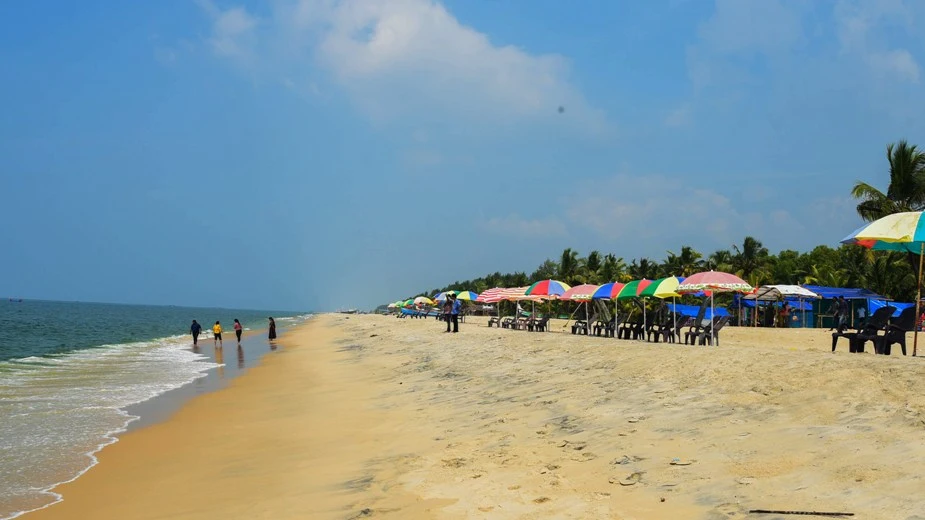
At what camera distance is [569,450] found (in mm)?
6805

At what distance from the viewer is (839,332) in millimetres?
13156

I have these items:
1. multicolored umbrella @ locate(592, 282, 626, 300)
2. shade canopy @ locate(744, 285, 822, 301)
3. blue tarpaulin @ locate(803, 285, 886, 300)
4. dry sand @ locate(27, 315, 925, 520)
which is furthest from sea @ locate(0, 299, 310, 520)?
blue tarpaulin @ locate(803, 285, 886, 300)

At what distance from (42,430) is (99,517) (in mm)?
5473

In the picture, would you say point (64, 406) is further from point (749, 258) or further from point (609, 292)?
point (749, 258)

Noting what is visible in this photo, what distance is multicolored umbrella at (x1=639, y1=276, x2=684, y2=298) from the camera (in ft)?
67.3

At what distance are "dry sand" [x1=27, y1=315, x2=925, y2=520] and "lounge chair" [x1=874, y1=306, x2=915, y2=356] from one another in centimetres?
310

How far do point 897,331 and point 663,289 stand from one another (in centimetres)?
871

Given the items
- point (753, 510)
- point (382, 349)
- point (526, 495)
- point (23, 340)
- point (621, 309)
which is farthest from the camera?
point (621, 309)

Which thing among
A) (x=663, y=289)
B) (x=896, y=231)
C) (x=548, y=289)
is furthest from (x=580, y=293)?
(x=896, y=231)

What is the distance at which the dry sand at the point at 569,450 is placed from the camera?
5.01m

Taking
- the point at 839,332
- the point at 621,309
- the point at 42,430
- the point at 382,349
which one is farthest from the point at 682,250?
the point at 42,430

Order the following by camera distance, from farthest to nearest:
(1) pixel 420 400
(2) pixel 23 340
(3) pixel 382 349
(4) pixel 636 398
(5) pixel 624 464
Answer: (2) pixel 23 340
(3) pixel 382 349
(1) pixel 420 400
(4) pixel 636 398
(5) pixel 624 464

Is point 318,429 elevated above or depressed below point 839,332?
below

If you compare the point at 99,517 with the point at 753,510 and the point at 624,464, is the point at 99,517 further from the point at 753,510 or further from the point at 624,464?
the point at 753,510
